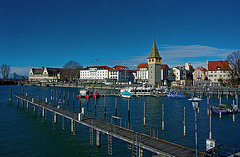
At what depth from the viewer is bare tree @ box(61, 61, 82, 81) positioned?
164 m

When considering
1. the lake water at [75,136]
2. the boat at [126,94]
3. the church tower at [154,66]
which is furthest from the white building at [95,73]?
the lake water at [75,136]

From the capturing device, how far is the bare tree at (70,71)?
16450cm

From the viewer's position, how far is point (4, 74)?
639 feet

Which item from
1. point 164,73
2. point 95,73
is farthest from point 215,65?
point 95,73

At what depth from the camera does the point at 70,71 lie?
16512 centimetres

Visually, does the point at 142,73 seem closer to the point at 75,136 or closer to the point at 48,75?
the point at 48,75

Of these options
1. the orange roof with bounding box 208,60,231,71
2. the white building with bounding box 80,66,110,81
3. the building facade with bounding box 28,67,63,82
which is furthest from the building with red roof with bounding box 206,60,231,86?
the building facade with bounding box 28,67,63,82

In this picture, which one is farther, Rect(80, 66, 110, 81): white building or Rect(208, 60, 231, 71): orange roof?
Rect(80, 66, 110, 81): white building

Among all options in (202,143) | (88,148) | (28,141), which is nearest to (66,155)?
(88,148)

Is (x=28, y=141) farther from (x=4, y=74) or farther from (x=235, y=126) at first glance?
(x=4, y=74)

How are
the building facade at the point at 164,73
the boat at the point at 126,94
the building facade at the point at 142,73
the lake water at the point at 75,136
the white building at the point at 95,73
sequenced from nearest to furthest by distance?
1. the lake water at the point at 75,136
2. the boat at the point at 126,94
3. the building facade at the point at 164,73
4. the building facade at the point at 142,73
5. the white building at the point at 95,73

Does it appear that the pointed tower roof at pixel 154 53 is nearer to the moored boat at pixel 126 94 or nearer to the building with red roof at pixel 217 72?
the building with red roof at pixel 217 72

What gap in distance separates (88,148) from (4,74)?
204 metres

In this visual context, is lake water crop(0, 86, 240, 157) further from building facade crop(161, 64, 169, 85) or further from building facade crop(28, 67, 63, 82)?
building facade crop(28, 67, 63, 82)
